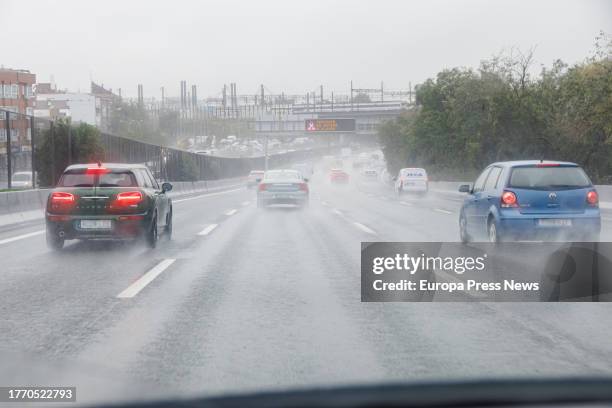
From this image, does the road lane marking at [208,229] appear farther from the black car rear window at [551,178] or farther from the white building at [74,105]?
the white building at [74,105]

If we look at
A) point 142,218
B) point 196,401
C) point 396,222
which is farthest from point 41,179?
point 196,401

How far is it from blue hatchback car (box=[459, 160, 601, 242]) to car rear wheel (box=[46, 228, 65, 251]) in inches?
294

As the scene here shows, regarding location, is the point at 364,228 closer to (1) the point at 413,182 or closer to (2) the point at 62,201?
(2) the point at 62,201

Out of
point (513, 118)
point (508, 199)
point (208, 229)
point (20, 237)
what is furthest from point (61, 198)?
point (513, 118)

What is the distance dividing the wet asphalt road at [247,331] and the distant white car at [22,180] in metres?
13.0

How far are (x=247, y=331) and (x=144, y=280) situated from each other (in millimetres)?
3654

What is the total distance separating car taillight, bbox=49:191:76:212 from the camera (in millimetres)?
13930

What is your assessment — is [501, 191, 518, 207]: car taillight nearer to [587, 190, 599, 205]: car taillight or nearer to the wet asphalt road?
[587, 190, 599, 205]: car taillight

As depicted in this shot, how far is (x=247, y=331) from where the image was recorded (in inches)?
277

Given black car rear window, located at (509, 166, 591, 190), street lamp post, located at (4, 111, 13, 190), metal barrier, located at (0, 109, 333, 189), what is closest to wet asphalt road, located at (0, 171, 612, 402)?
black car rear window, located at (509, 166, 591, 190)

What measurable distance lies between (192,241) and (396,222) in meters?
6.86

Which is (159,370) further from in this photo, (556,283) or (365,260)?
(365,260)

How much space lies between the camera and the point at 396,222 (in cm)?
2108

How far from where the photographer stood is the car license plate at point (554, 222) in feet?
42.5
